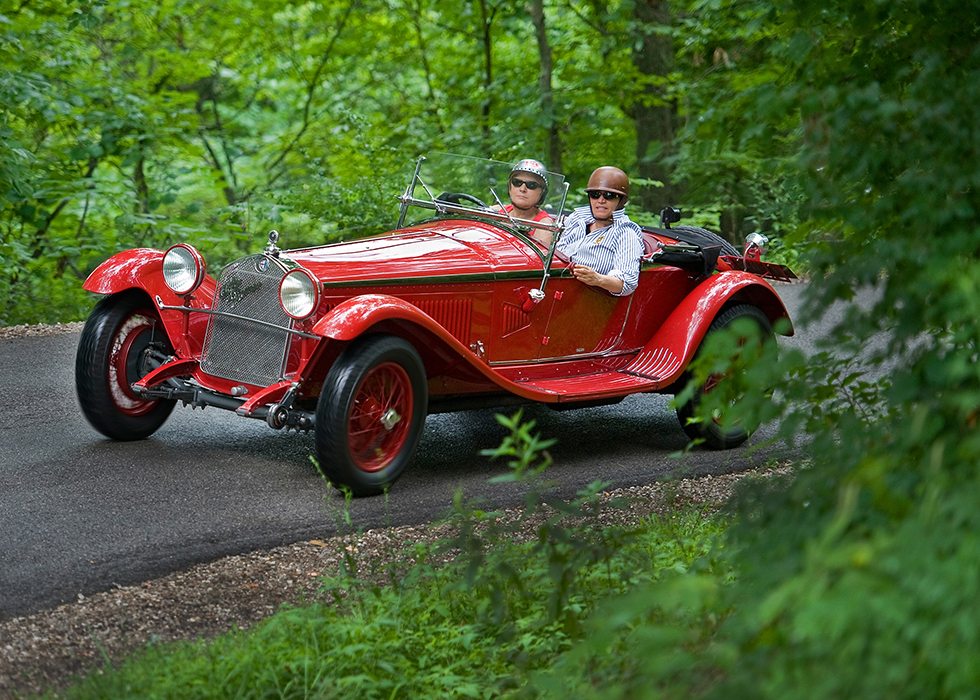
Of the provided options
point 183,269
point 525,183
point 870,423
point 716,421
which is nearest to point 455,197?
point 525,183

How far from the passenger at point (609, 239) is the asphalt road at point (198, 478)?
1.06m

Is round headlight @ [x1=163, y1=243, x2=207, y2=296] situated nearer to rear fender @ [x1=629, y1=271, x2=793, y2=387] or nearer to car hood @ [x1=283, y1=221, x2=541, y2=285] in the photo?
car hood @ [x1=283, y1=221, x2=541, y2=285]

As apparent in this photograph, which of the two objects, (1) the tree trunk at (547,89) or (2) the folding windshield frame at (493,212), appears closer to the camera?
(2) the folding windshield frame at (493,212)

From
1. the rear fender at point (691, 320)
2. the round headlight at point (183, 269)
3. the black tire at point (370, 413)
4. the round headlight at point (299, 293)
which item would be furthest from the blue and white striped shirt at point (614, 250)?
the round headlight at point (183, 269)

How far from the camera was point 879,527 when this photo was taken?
1948 millimetres

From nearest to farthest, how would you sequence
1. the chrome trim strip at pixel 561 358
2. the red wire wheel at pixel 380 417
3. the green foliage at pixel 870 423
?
the green foliage at pixel 870 423, the red wire wheel at pixel 380 417, the chrome trim strip at pixel 561 358

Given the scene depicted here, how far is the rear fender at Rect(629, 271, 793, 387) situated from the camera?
6008mm

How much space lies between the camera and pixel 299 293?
16.3 ft

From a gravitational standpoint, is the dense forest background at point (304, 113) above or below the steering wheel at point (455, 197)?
above

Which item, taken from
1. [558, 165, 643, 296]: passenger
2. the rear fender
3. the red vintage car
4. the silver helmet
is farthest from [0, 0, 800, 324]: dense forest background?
the red vintage car

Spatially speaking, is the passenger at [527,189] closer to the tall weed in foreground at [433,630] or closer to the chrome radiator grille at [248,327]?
the chrome radiator grille at [248,327]

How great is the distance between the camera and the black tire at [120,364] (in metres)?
5.36

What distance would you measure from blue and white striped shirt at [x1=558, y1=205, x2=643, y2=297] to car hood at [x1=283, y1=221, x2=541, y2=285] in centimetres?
44

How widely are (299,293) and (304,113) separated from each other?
34.1 ft
